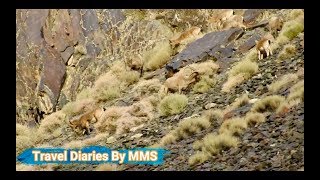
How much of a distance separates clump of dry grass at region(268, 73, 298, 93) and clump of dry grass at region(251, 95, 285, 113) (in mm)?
454

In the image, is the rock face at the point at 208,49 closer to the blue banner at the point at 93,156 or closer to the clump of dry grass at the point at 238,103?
the clump of dry grass at the point at 238,103

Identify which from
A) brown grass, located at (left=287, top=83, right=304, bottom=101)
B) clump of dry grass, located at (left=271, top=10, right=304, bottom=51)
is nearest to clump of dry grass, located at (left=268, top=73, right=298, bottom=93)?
brown grass, located at (left=287, top=83, right=304, bottom=101)

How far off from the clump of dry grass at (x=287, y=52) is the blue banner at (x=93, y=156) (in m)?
4.14

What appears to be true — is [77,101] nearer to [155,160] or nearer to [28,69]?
[28,69]

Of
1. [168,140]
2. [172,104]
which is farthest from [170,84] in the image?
[168,140]

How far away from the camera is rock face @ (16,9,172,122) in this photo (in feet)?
50.0

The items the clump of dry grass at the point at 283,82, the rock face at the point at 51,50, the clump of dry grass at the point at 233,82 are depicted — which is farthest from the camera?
the rock face at the point at 51,50

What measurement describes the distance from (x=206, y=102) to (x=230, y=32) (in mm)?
3396

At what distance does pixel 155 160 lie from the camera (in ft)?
36.3

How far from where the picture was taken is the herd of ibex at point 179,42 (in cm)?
1327

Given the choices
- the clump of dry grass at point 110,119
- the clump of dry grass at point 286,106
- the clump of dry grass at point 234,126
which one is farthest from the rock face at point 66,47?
the clump of dry grass at point 286,106

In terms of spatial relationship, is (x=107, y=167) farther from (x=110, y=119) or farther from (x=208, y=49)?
(x=208, y=49)

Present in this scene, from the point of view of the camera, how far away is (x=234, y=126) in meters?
11.0
